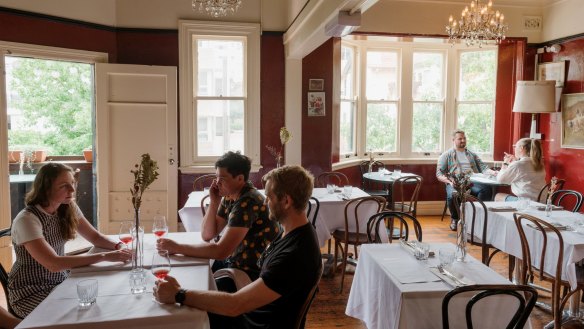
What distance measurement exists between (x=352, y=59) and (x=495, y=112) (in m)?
2.39

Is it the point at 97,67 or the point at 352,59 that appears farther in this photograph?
the point at 352,59

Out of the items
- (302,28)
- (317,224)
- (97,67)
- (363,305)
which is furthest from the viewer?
(97,67)

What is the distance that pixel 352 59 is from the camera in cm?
705

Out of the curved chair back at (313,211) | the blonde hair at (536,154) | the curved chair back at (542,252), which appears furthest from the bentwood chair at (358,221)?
the blonde hair at (536,154)

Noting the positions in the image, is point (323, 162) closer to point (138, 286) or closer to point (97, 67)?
point (97, 67)

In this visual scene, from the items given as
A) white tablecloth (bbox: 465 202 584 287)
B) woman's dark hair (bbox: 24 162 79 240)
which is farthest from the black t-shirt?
white tablecloth (bbox: 465 202 584 287)

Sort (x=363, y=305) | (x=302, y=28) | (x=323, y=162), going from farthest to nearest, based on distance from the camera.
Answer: (x=323, y=162), (x=302, y=28), (x=363, y=305)

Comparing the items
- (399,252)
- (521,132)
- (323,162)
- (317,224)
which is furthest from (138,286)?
(521,132)

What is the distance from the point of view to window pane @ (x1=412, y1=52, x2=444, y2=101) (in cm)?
730

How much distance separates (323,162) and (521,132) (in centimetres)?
311

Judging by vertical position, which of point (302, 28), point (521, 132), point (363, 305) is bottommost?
point (363, 305)

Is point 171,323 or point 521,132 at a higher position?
point 521,132

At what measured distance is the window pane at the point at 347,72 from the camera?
686 cm

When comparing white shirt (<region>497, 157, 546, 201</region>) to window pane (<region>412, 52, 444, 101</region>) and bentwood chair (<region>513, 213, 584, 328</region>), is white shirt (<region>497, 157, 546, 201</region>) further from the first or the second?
window pane (<region>412, 52, 444, 101</region>)
